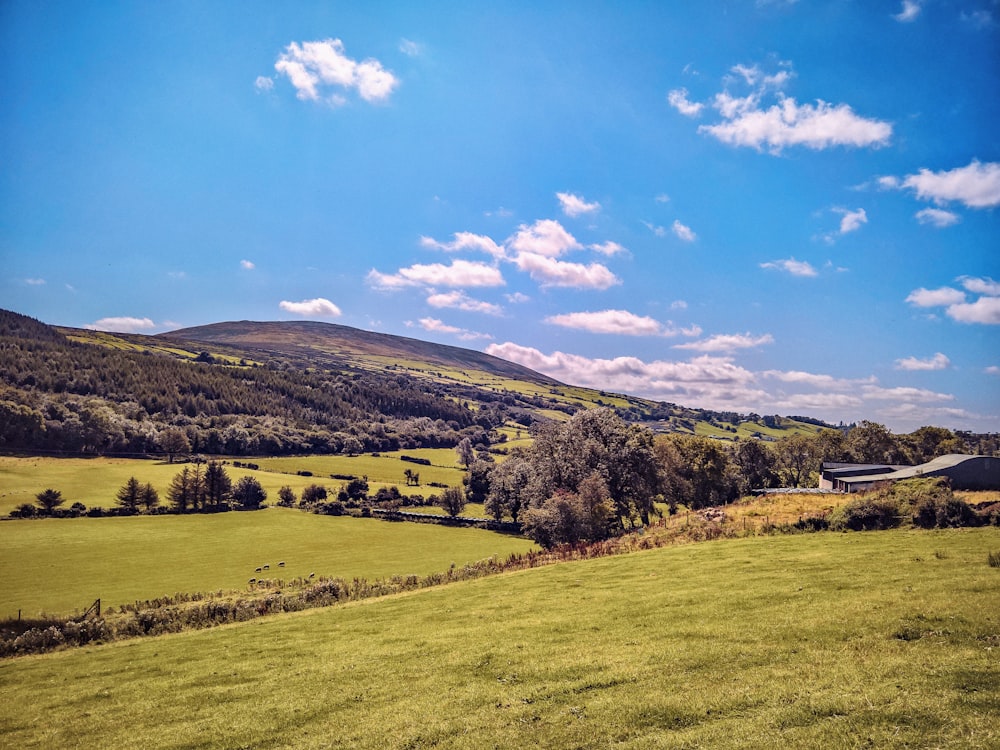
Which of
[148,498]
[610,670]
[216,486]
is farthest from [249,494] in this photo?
[610,670]

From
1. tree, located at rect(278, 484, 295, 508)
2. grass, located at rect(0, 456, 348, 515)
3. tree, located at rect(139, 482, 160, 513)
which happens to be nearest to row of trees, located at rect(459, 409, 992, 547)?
tree, located at rect(278, 484, 295, 508)

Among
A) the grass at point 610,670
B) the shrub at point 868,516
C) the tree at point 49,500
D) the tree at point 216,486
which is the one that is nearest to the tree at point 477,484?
the tree at point 216,486

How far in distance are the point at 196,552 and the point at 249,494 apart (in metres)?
36.4

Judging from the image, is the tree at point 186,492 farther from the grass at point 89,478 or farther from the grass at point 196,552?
the grass at point 196,552

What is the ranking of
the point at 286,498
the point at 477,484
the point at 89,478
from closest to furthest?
the point at 89,478, the point at 286,498, the point at 477,484

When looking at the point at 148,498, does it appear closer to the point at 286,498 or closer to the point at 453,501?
the point at 286,498

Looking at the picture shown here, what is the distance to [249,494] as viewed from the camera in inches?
4281

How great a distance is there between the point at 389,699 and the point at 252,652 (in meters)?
10.9

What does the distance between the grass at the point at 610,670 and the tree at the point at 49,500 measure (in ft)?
255

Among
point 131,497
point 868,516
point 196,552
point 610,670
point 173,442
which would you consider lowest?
point 196,552

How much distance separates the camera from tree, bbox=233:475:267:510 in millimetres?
107625

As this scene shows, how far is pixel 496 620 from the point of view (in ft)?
74.9

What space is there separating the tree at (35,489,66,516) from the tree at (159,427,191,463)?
56.0 metres

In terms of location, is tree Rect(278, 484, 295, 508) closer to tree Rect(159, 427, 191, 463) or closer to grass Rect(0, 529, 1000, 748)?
tree Rect(159, 427, 191, 463)
